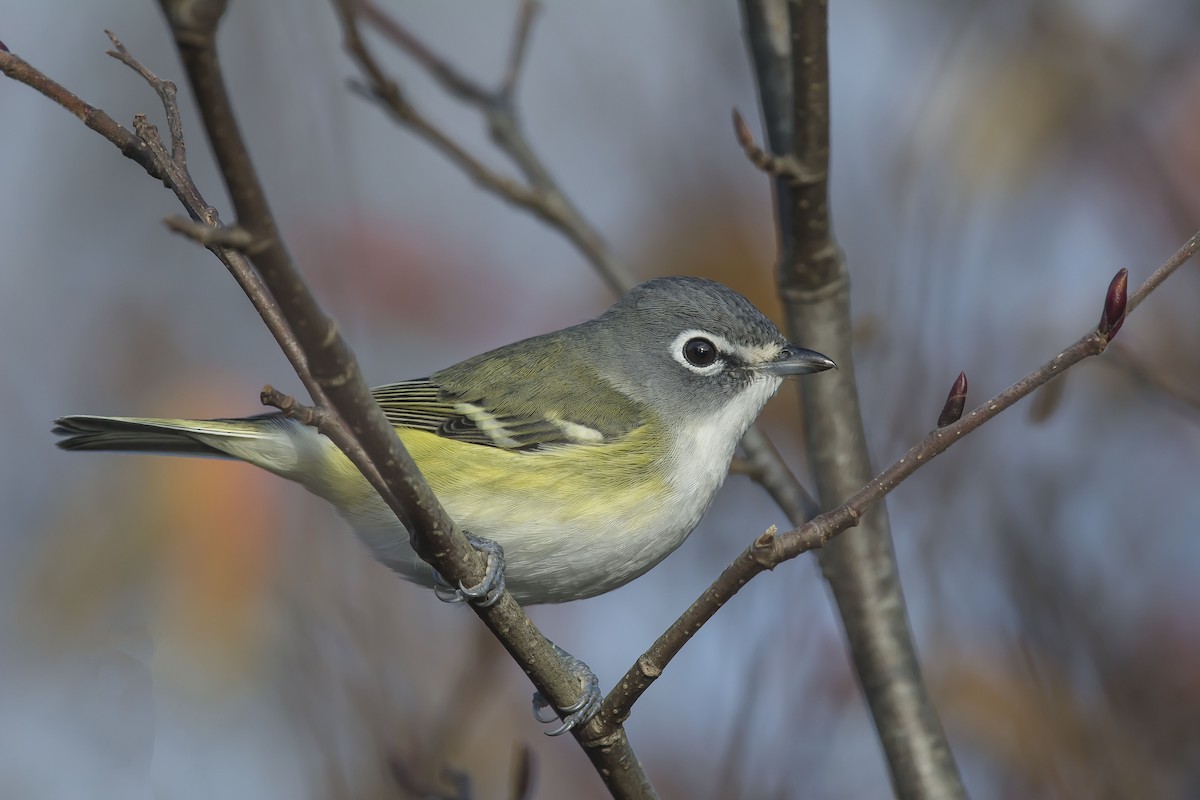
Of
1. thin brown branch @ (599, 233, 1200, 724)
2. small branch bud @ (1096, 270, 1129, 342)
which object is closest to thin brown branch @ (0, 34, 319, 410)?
thin brown branch @ (599, 233, 1200, 724)

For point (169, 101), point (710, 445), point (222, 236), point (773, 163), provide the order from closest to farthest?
point (222, 236), point (169, 101), point (773, 163), point (710, 445)

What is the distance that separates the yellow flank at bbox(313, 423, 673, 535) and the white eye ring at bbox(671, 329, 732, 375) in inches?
16.6

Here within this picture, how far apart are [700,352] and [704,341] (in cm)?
5

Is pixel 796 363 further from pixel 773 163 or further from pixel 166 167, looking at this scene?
pixel 166 167

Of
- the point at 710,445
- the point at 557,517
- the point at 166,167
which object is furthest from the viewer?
the point at 710,445

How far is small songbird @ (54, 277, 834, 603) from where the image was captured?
3494 mm

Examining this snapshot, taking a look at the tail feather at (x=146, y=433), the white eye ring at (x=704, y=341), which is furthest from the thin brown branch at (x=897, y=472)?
the tail feather at (x=146, y=433)

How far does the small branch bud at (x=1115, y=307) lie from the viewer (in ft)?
6.95

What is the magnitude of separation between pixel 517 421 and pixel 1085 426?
9.27ft

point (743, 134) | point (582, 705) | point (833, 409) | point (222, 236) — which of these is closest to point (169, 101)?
point (222, 236)

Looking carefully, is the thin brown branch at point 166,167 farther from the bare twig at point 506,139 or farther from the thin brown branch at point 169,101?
the bare twig at point 506,139

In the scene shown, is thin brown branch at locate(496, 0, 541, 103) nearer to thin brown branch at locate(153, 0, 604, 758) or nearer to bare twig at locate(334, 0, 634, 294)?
bare twig at locate(334, 0, 634, 294)

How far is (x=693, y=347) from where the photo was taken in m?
4.08

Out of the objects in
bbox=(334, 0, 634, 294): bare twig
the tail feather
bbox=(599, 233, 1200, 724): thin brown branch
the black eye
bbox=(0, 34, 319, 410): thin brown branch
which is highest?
bbox=(334, 0, 634, 294): bare twig
